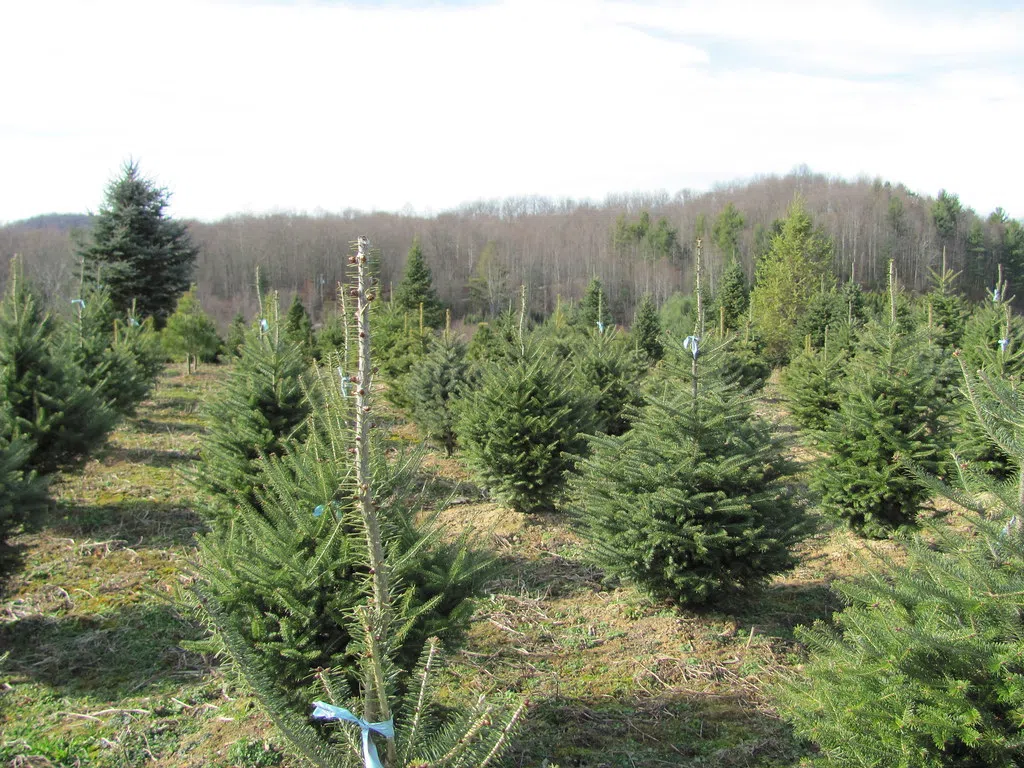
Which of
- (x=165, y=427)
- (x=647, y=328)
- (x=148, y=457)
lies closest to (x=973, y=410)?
(x=148, y=457)

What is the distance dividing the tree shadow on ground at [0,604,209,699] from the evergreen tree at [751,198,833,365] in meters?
23.8

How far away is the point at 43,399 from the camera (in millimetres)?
7816

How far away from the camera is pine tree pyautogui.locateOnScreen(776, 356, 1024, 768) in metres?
2.70

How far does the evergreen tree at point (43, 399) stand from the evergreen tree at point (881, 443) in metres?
8.00

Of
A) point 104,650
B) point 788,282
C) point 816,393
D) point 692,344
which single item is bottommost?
point 104,650

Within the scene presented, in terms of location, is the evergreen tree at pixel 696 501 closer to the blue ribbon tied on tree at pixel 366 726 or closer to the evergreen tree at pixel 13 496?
the blue ribbon tied on tree at pixel 366 726

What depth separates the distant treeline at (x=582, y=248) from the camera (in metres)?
46.4

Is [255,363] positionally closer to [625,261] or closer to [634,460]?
[634,460]

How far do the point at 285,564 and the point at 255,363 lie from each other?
12.7ft

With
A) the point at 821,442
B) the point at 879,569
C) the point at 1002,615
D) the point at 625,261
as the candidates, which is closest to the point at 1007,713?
the point at 1002,615

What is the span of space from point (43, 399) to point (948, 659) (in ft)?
27.4

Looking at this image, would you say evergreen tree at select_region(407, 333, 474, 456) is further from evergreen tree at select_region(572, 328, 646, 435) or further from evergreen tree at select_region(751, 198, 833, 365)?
evergreen tree at select_region(751, 198, 833, 365)

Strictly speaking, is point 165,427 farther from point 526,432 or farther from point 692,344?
point 692,344

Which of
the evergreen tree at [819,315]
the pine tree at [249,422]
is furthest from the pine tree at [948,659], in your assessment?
the evergreen tree at [819,315]
